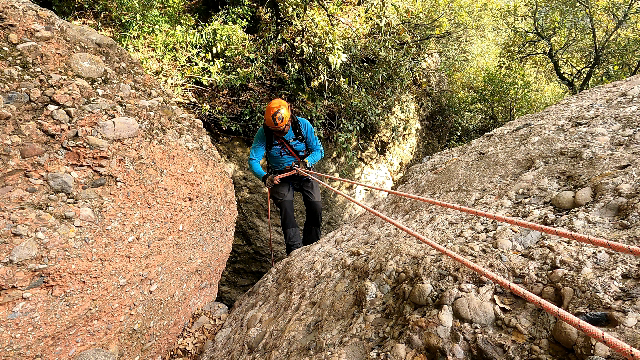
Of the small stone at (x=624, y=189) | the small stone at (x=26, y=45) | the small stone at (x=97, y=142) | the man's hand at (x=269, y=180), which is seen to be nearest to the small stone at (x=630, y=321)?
the small stone at (x=624, y=189)

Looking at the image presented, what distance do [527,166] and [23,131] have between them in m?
4.25

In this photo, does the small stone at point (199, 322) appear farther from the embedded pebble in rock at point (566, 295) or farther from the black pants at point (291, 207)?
the embedded pebble in rock at point (566, 295)

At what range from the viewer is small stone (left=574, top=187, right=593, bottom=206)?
7.56 feet

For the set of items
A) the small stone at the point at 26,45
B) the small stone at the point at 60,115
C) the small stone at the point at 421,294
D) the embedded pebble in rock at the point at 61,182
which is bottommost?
the small stone at the point at 421,294

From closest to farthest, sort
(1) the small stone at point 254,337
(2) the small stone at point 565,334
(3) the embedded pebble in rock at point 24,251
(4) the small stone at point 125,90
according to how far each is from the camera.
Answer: (2) the small stone at point 565,334 < (3) the embedded pebble in rock at point 24,251 < (1) the small stone at point 254,337 < (4) the small stone at point 125,90

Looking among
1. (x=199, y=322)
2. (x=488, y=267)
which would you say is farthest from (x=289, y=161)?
(x=488, y=267)

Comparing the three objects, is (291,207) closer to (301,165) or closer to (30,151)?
(301,165)

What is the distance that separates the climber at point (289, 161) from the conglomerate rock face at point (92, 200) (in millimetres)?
1139

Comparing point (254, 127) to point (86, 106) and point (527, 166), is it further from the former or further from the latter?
point (527, 166)

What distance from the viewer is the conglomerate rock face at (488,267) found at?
1.70 meters

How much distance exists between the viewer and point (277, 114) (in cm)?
459

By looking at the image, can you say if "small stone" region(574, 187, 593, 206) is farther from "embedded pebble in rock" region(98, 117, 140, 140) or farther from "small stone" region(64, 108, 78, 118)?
"small stone" region(64, 108, 78, 118)

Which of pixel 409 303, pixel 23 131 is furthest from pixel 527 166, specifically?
pixel 23 131

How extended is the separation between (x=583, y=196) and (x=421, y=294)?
130cm
